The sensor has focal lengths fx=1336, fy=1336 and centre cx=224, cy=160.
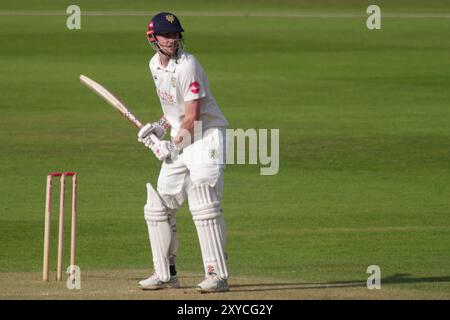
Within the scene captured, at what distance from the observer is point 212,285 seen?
952 centimetres

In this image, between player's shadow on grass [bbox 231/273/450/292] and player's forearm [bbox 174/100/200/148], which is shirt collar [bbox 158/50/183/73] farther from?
player's shadow on grass [bbox 231/273/450/292]

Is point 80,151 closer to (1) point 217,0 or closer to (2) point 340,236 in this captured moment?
(2) point 340,236

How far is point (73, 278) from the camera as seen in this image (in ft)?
33.1

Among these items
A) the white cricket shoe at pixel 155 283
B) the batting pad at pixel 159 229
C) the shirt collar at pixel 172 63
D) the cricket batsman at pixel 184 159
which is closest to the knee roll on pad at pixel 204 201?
the cricket batsman at pixel 184 159

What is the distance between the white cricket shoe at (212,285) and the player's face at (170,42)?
65.5 inches

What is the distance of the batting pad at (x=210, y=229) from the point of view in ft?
31.6

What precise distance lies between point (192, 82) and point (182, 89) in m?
0.10

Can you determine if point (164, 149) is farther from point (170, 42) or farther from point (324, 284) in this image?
point (324, 284)

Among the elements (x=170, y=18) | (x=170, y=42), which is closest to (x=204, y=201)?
(x=170, y=42)

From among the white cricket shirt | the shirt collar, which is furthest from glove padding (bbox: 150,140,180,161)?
the shirt collar

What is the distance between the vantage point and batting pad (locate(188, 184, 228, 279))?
963 cm

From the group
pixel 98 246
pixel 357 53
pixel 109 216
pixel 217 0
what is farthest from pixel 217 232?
pixel 217 0

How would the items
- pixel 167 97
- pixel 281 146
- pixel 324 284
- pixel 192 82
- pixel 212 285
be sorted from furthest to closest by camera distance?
pixel 281 146 < pixel 324 284 < pixel 167 97 < pixel 192 82 < pixel 212 285

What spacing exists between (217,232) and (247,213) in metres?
5.08
